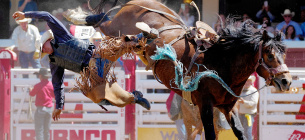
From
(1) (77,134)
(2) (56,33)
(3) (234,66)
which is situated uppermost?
(2) (56,33)

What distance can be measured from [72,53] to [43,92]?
7.55 feet

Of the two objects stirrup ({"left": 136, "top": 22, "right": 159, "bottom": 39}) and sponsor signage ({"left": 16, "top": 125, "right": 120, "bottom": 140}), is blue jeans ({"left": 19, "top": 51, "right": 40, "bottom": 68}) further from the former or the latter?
stirrup ({"left": 136, "top": 22, "right": 159, "bottom": 39})

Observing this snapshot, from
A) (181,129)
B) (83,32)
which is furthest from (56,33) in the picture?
(83,32)

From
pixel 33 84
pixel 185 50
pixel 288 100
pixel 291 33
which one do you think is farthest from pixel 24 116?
pixel 291 33

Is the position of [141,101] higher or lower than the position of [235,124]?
higher

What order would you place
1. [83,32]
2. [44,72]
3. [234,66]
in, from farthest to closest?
[83,32] < [44,72] < [234,66]

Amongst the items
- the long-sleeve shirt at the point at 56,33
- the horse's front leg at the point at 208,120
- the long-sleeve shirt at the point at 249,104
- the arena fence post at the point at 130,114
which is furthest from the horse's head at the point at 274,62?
the arena fence post at the point at 130,114

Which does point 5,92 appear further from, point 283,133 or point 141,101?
point 283,133

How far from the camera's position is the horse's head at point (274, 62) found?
16.8 feet

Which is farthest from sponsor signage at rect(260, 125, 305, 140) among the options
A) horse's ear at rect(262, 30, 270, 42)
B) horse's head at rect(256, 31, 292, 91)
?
horse's ear at rect(262, 30, 270, 42)

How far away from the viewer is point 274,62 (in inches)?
204

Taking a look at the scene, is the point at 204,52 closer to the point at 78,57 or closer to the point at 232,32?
the point at 232,32

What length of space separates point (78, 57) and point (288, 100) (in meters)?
3.61

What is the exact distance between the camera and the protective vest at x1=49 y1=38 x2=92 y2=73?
5656 millimetres
